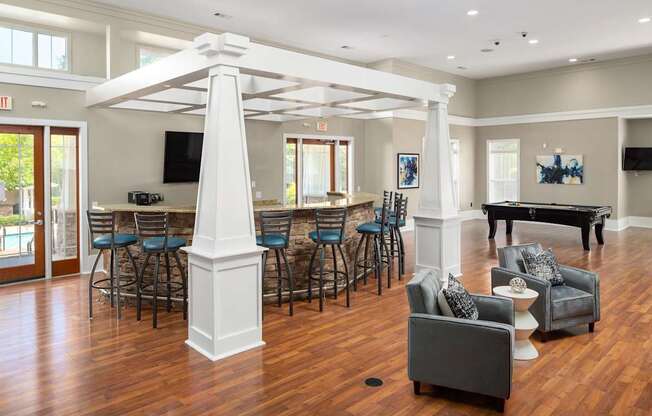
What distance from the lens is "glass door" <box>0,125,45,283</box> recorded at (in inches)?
258

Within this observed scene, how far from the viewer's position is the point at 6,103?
21.0ft

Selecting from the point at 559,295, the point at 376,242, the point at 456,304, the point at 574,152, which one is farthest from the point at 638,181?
the point at 456,304

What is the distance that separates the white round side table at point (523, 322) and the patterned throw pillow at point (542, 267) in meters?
0.64

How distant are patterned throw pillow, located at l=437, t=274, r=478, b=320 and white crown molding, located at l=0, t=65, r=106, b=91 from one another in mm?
6060

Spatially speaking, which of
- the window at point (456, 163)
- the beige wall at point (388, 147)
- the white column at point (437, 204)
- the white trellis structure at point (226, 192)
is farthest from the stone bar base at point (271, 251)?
the window at point (456, 163)

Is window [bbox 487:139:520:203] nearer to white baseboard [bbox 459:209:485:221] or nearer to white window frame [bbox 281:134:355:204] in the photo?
white baseboard [bbox 459:209:485:221]

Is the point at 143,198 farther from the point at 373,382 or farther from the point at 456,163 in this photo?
the point at 456,163

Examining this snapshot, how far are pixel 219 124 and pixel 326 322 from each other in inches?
89.1

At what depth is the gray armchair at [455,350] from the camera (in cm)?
313

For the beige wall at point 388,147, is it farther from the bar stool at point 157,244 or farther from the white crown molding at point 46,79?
the bar stool at point 157,244

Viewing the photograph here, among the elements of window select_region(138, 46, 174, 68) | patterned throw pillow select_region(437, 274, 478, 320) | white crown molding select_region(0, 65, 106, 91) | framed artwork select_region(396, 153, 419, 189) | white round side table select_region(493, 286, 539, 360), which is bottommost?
white round side table select_region(493, 286, 539, 360)

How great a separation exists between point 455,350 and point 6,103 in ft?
21.0

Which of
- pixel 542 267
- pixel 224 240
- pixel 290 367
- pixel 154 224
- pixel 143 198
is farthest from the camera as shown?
pixel 143 198

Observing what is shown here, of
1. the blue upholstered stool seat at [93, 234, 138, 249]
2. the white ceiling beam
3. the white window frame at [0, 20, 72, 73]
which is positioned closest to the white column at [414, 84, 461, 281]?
the white ceiling beam
